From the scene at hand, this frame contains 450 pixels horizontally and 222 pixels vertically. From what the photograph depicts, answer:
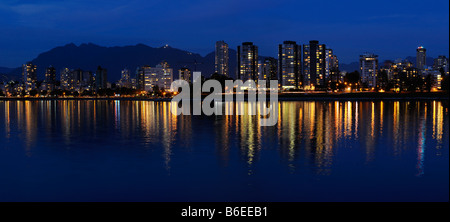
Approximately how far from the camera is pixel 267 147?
917 inches

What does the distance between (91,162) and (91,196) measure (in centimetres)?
614

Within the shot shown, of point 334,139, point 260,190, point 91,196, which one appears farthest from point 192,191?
point 334,139

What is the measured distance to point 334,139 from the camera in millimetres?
26703

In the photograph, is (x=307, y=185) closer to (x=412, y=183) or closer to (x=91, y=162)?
(x=412, y=183)
